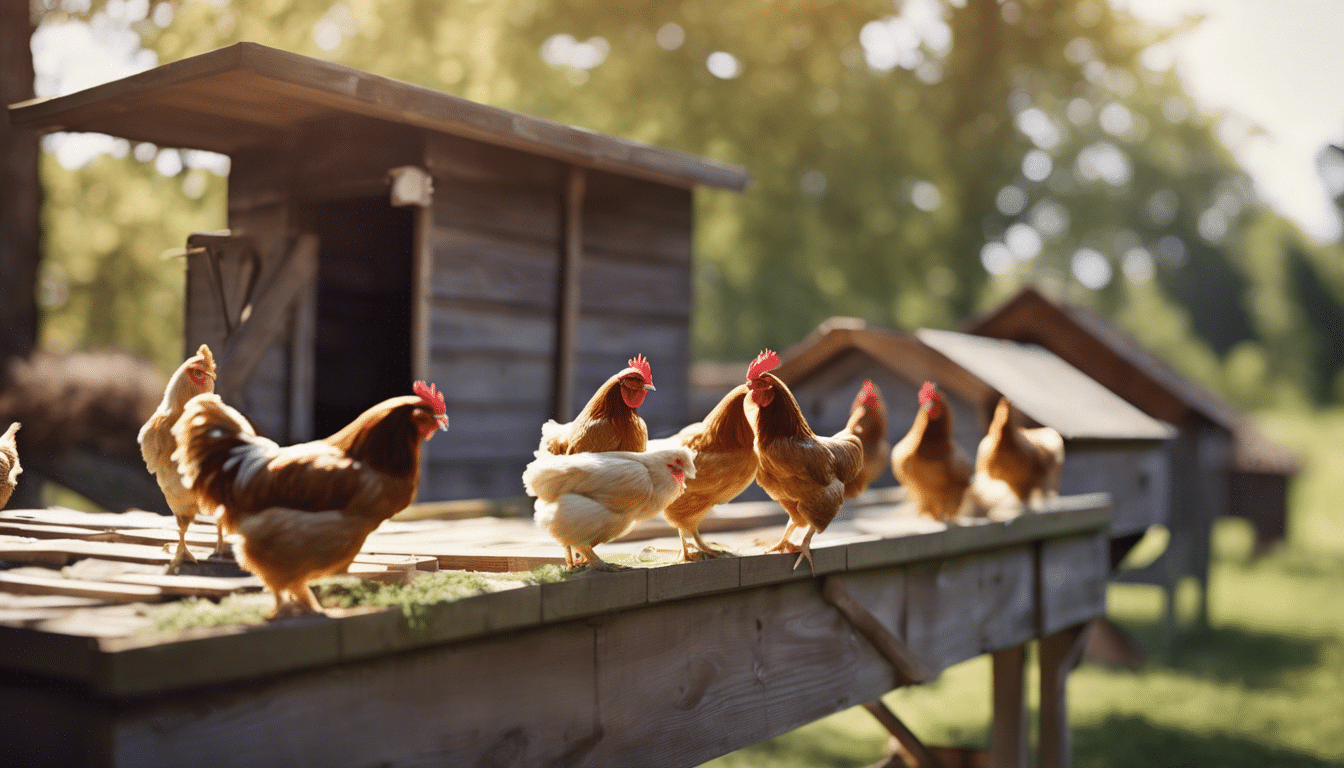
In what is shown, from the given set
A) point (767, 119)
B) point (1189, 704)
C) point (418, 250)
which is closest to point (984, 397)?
point (418, 250)

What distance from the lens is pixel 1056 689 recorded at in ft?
19.5

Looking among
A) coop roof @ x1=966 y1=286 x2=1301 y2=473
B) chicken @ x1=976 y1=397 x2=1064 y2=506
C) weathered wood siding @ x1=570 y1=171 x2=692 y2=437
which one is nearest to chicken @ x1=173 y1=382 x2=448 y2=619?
chicken @ x1=976 y1=397 x2=1064 y2=506

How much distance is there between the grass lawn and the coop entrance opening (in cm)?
385

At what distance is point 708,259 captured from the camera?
25.0 m

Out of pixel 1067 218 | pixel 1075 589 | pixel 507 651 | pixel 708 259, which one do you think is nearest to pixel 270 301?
pixel 507 651

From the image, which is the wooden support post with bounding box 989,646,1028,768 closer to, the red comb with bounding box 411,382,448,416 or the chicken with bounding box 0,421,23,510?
the red comb with bounding box 411,382,448,416

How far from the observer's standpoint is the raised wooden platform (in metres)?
1.85

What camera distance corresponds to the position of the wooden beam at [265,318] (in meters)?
5.07

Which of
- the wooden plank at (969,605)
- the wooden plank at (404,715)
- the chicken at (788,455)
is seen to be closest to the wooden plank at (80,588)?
the wooden plank at (404,715)

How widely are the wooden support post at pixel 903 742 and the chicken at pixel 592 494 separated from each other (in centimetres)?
414

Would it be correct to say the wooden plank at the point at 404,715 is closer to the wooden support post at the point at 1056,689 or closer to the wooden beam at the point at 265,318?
the wooden beam at the point at 265,318

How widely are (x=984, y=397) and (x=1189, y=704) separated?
633 cm

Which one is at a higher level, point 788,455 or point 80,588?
point 788,455

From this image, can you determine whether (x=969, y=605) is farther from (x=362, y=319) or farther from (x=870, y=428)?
(x=362, y=319)
